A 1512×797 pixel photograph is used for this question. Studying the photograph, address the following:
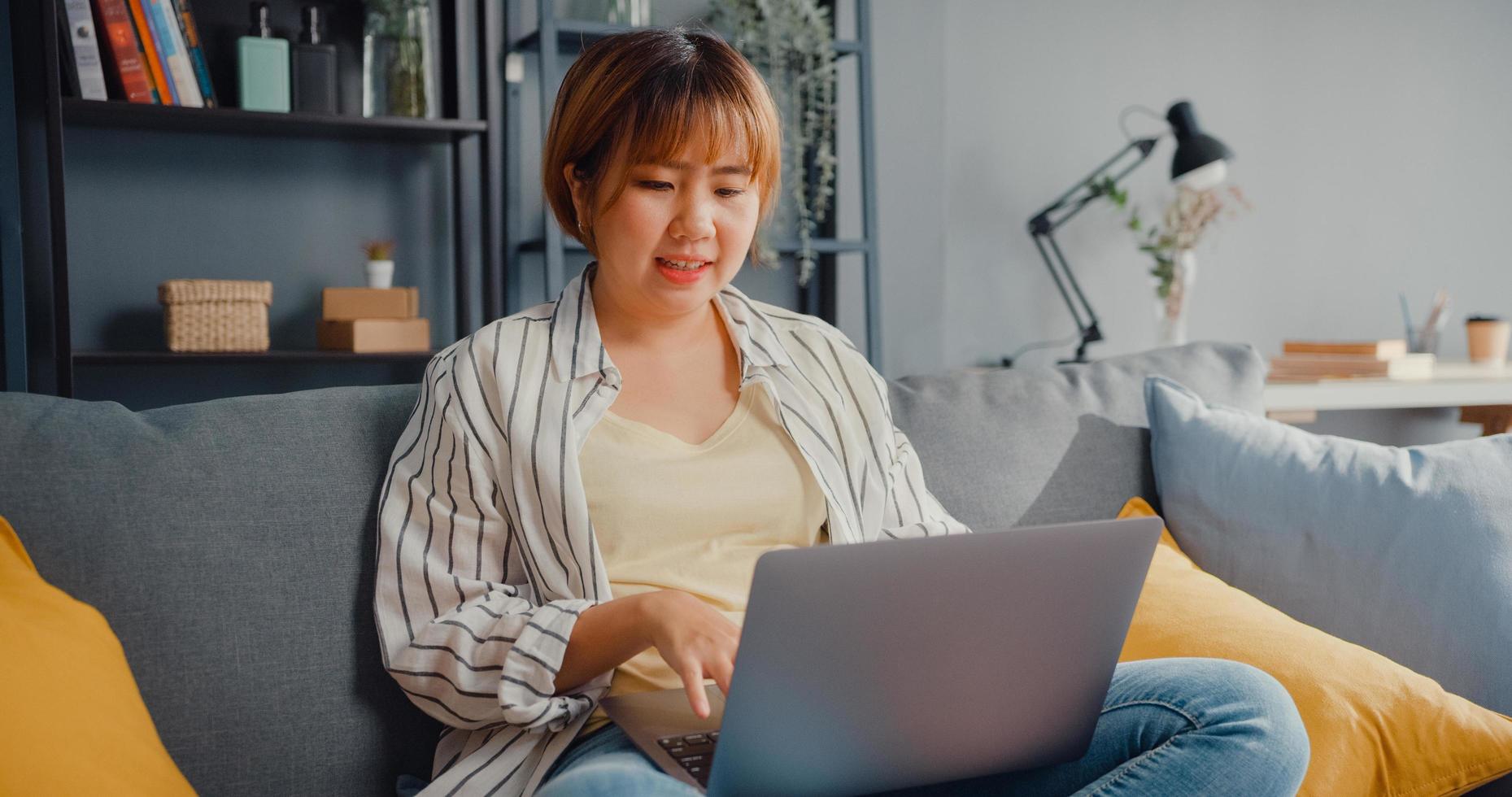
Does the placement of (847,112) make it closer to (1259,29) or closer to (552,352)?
(1259,29)

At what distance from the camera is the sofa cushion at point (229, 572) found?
109 cm

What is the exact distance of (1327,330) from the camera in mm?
3445

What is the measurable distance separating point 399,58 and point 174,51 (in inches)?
15.9

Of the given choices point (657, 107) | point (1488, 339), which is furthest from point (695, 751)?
point (1488, 339)

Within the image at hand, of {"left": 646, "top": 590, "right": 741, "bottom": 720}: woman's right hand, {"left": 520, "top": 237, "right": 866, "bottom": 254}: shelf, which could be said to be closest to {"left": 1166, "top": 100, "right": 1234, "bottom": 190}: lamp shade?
{"left": 520, "top": 237, "right": 866, "bottom": 254}: shelf

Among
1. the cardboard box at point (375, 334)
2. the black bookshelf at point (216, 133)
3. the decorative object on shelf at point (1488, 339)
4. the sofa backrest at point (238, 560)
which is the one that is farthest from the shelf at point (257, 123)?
the decorative object on shelf at point (1488, 339)

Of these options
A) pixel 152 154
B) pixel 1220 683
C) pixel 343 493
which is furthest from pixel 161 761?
pixel 152 154

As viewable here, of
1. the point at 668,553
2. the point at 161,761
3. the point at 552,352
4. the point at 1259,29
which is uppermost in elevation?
the point at 1259,29

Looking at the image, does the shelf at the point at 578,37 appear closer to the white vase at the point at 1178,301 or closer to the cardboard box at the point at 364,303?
the cardboard box at the point at 364,303

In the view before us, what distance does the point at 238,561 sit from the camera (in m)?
1.14

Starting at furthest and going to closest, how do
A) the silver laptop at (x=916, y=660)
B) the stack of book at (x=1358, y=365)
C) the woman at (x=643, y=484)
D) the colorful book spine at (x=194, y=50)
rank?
the stack of book at (x=1358, y=365) → the colorful book spine at (x=194, y=50) → the woman at (x=643, y=484) → the silver laptop at (x=916, y=660)

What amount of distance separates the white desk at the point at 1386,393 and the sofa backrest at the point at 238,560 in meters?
1.96

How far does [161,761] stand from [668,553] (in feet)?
1.51

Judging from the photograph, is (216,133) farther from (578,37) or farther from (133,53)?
(578,37)
